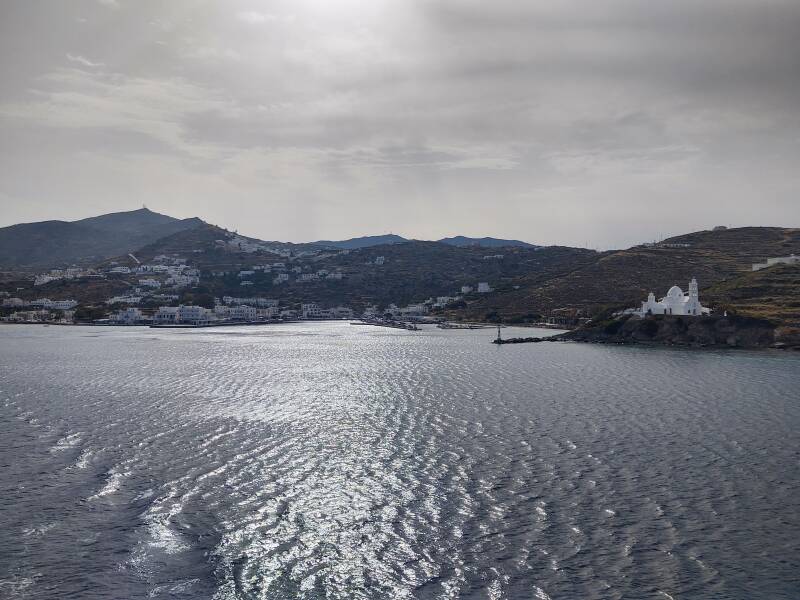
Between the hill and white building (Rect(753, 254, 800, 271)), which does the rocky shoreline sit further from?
white building (Rect(753, 254, 800, 271))

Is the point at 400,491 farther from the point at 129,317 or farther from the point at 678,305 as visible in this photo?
the point at 129,317

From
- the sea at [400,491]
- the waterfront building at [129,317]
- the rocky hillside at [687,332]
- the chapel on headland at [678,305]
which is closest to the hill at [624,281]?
the chapel on headland at [678,305]

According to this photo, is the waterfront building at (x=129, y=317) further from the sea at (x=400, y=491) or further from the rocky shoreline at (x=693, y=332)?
the sea at (x=400, y=491)

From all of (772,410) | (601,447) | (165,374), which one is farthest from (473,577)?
(165,374)

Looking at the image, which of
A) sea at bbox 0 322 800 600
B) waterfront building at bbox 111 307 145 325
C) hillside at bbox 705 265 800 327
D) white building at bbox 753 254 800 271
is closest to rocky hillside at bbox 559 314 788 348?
hillside at bbox 705 265 800 327

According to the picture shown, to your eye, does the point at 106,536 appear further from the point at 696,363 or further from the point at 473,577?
the point at 696,363

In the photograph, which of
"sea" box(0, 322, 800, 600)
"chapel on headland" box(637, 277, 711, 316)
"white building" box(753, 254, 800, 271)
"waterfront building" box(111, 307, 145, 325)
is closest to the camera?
"sea" box(0, 322, 800, 600)

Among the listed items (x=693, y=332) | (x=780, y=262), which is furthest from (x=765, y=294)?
(x=780, y=262)
